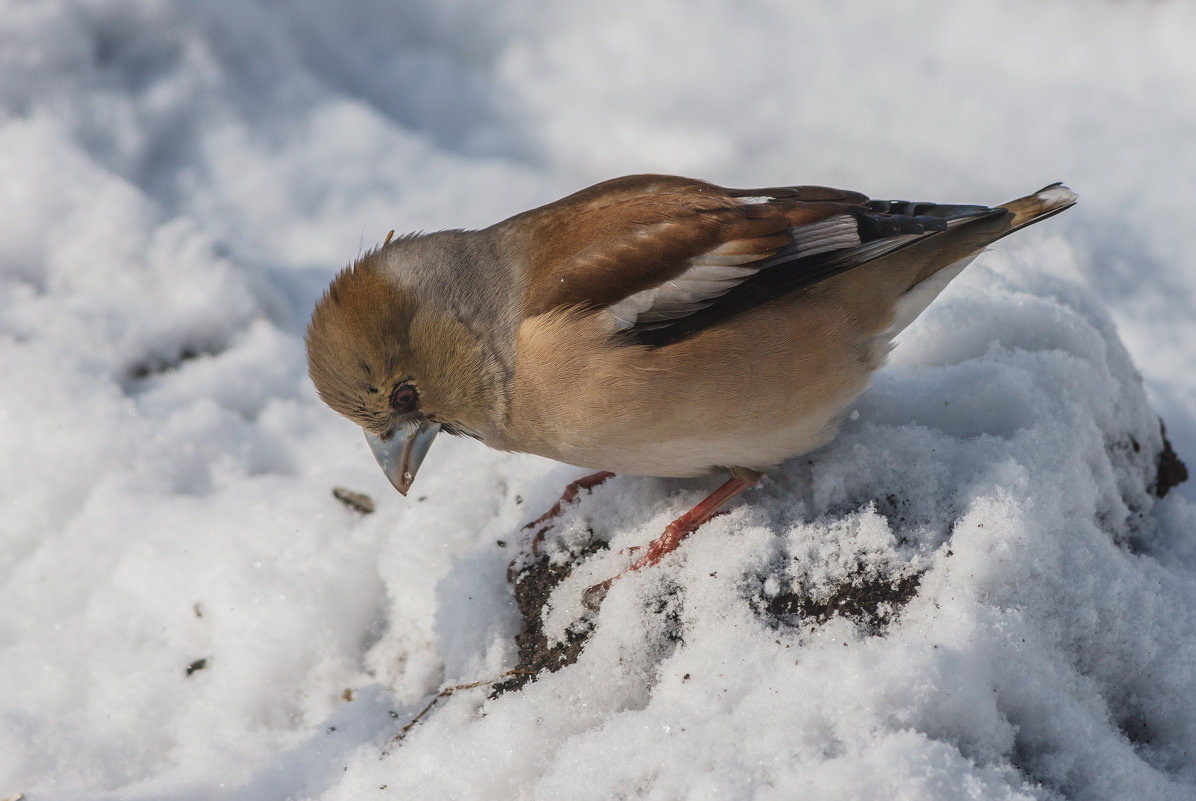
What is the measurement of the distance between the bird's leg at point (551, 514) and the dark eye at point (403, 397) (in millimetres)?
686

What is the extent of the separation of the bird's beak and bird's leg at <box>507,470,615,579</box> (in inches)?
20.1

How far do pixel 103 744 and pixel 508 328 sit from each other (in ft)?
6.56

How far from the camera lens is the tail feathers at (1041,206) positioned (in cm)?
316

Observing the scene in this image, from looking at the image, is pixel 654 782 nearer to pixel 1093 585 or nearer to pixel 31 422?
pixel 1093 585

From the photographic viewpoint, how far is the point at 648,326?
2.76 m

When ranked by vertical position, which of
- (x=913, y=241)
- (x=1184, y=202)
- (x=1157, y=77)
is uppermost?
(x=1157, y=77)

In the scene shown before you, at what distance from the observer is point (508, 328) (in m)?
2.94

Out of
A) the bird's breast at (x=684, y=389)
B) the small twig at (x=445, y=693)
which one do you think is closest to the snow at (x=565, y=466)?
the small twig at (x=445, y=693)

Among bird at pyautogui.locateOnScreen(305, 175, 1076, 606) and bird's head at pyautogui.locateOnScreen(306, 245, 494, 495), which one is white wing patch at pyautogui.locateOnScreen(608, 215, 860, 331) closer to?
bird at pyautogui.locateOnScreen(305, 175, 1076, 606)

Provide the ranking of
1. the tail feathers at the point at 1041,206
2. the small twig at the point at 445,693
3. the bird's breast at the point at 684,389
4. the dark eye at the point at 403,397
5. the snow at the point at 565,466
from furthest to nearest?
the tail feathers at the point at 1041,206, the dark eye at the point at 403,397, the small twig at the point at 445,693, the bird's breast at the point at 684,389, the snow at the point at 565,466

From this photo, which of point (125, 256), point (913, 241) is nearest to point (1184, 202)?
point (913, 241)

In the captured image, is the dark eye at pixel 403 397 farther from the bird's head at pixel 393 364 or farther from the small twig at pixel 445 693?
the small twig at pixel 445 693

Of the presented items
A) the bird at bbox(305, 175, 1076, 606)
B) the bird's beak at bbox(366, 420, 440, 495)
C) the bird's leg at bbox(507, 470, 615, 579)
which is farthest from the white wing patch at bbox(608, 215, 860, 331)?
the bird's beak at bbox(366, 420, 440, 495)

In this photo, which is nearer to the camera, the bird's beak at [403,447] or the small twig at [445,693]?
the small twig at [445,693]
